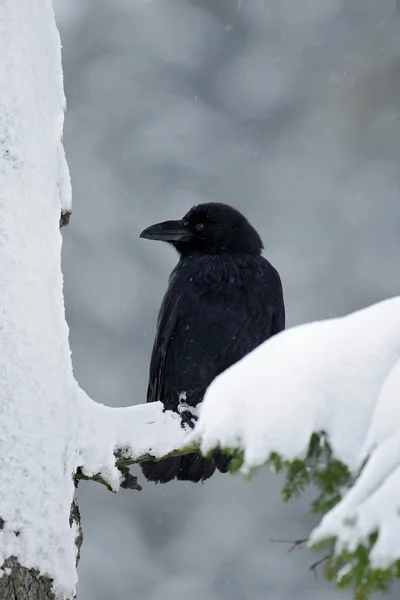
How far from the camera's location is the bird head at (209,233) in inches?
209

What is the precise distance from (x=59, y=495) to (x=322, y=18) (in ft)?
37.8

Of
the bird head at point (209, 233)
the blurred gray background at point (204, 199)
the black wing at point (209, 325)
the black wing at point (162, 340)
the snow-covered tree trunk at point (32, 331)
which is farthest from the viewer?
the blurred gray background at point (204, 199)

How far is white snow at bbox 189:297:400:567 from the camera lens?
1.48 meters

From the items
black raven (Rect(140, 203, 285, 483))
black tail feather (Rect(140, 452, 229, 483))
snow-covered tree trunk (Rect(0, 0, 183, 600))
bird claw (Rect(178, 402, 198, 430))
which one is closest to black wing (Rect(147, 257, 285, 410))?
black raven (Rect(140, 203, 285, 483))

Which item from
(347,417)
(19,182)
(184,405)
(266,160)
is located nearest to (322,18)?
(266,160)

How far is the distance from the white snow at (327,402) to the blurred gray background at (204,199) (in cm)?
894

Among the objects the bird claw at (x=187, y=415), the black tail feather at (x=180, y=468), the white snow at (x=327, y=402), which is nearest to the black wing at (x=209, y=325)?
the bird claw at (x=187, y=415)

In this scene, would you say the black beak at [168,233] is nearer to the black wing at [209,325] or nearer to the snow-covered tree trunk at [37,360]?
the black wing at [209,325]

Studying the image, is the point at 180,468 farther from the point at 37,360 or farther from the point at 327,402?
the point at 327,402

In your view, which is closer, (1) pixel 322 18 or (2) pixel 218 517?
(2) pixel 218 517

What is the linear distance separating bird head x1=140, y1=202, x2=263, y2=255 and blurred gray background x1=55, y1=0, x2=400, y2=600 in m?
5.49

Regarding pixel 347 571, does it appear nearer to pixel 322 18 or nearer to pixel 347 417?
pixel 347 417

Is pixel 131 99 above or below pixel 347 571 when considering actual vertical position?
above

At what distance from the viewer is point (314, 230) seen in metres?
11.9
